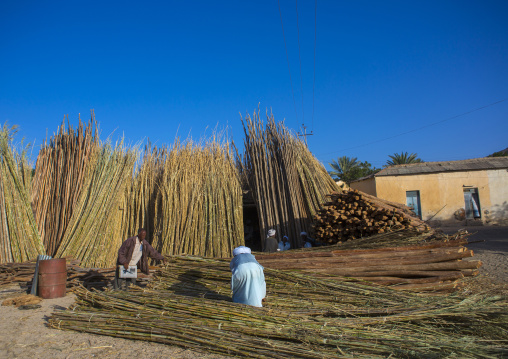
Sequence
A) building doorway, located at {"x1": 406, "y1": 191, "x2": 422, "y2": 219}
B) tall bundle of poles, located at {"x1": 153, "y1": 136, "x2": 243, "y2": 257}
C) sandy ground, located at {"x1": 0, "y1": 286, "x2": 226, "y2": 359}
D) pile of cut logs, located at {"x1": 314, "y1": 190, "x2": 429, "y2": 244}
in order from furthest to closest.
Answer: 1. building doorway, located at {"x1": 406, "y1": 191, "x2": 422, "y2": 219}
2. tall bundle of poles, located at {"x1": 153, "y1": 136, "x2": 243, "y2": 257}
3. pile of cut logs, located at {"x1": 314, "y1": 190, "x2": 429, "y2": 244}
4. sandy ground, located at {"x1": 0, "y1": 286, "x2": 226, "y2": 359}

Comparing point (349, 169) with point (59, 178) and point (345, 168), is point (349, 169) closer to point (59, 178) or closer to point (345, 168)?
point (345, 168)

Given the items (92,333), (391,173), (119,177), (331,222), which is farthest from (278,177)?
(391,173)

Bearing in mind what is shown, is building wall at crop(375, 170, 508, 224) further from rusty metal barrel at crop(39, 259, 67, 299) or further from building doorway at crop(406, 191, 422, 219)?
rusty metal barrel at crop(39, 259, 67, 299)

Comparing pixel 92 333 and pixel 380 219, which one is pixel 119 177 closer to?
pixel 92 333

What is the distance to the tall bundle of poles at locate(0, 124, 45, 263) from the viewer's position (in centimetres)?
653

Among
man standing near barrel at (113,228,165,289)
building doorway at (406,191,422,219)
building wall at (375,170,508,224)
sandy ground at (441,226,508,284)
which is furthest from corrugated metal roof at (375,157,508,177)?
man standing near barrel at (113,228,165,289)

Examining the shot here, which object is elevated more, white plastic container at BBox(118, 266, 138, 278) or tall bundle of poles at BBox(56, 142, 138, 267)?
tall bundle of poles at BBox(56, 142, 138, 267)

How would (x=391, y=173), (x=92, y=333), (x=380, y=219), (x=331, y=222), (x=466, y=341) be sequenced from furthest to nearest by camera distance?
1. (x=391, y=173)
2. (x=331, y=222)
3. (x=380, y=219)
4. (x=92, y=333)
5. (x=466, y=341)

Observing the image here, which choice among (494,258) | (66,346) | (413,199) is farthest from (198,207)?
(413,199)

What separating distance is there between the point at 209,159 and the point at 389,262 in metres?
5.08

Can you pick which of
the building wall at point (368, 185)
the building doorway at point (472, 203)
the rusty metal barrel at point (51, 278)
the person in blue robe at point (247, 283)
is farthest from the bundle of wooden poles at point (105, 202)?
the building doorway at point (472, 203)

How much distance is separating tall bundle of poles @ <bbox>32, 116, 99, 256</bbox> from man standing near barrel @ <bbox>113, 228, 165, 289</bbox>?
262 cm

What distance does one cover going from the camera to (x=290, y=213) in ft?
24.3

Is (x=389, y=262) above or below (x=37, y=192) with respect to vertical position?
below
